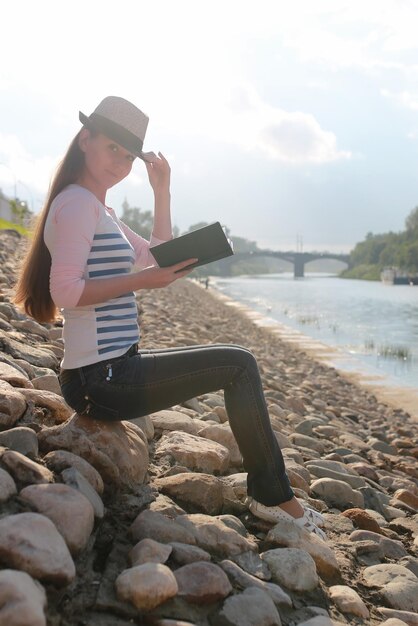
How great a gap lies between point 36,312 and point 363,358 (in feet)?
44.3

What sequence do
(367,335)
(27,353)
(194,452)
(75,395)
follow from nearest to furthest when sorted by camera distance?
(75,395), (194,452), (27,353), (367,335)

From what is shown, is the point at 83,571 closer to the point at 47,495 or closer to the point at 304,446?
the point at 47,495

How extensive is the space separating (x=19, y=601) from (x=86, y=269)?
132 centimetres

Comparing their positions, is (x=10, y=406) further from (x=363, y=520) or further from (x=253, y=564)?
(x=363, y=520)

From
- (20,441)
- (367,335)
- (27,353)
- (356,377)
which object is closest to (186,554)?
(20,441)

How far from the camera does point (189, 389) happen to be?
9.20 ft

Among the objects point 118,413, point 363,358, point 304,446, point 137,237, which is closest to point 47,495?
point 118,413

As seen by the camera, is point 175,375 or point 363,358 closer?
point 175,375

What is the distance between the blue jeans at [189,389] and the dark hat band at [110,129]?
85 cm

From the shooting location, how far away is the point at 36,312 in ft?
9.48

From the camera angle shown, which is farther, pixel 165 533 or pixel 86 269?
pixel 86 269

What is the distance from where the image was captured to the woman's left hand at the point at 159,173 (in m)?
3.17

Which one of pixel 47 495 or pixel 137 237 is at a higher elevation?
pixel 137 237

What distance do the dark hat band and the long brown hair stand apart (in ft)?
0.27
